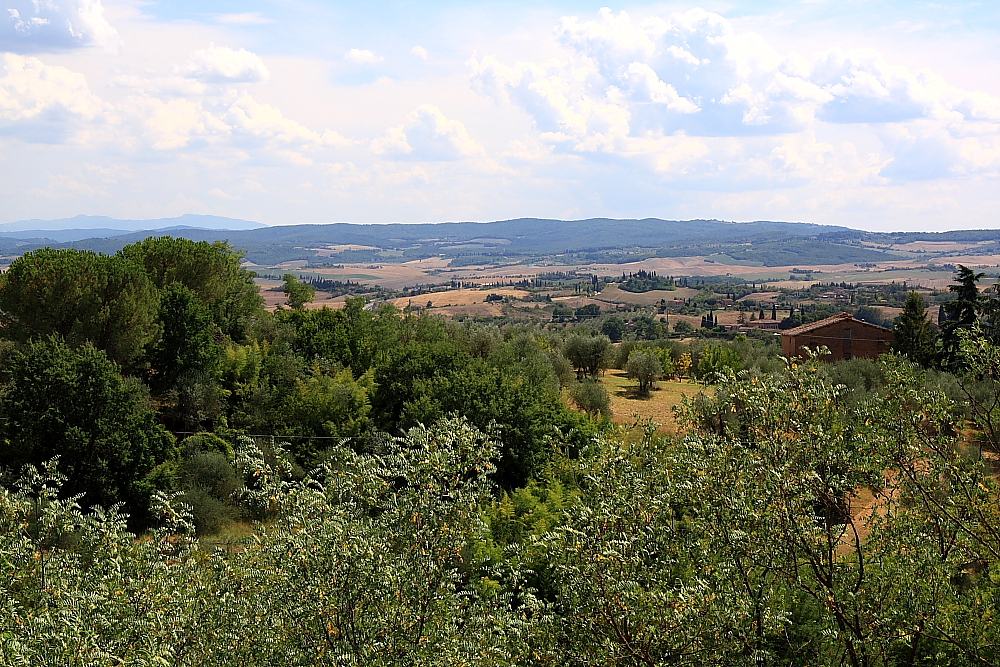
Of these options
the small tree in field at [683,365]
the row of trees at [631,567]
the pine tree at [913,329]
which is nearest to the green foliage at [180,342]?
the row of trees at [631,567]

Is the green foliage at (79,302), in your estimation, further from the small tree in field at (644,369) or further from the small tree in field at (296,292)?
the small tree in field at (644,369)

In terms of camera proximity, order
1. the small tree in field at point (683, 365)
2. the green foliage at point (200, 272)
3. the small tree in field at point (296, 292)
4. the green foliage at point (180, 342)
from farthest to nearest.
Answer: the small tree in field at point (683, 365) < the small tree in field at point (296, 292) < the green foliage at point (200, 272) < the green foliage at point (180, 342)

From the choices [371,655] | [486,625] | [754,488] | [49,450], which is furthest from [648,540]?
[49,450]

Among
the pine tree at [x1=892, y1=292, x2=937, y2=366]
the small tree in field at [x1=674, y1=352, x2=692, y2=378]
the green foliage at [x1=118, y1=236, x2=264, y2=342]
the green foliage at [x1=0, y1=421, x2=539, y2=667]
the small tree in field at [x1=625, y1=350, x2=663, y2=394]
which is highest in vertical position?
the green foliage at [x1=118, y1=236, x2=264, y2=342]

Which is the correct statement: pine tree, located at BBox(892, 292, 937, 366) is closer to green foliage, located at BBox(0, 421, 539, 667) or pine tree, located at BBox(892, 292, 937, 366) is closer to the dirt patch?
green foliage, located at BBox(0, 421, 539, 667)

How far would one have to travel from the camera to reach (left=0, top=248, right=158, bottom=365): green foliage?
33.5m

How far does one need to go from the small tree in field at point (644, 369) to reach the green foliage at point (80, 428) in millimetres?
31799

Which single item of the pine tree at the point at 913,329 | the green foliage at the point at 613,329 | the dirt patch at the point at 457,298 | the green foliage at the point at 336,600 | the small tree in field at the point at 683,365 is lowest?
the green foliage at the point at 613,329

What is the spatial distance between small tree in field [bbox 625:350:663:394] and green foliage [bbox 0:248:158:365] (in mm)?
30239

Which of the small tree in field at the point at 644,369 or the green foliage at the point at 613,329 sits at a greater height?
Answer: the small tree in field at the point at 644,369

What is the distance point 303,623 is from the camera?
327 inches

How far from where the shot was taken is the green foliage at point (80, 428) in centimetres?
2766

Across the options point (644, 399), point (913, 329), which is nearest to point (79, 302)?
point (644, 399)

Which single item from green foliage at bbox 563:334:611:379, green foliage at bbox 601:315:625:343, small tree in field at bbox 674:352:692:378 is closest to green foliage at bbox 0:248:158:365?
green foliage at bbox 563:334:611:379
